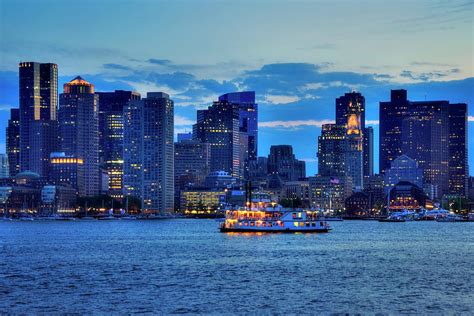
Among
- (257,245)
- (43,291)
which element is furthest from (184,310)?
(257,245)

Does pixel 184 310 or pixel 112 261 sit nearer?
pixel 184 310

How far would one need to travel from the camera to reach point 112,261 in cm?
10900

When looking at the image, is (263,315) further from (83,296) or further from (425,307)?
(83,296)

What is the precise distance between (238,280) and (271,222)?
92186 mm

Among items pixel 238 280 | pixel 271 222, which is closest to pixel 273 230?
pixel 271 222

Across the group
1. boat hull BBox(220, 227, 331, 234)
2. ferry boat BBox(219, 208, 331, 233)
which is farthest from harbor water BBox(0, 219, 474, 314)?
ferry boat BBox(219, 208, 331, 233)

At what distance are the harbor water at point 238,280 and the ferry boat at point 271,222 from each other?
40680 millimetres

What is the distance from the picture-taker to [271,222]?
581 feet

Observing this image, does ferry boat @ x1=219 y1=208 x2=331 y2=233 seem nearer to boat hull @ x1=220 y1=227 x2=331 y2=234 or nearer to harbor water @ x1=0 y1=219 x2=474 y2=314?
boat hull @ x1=220 y1=227 x2=331 y2=234

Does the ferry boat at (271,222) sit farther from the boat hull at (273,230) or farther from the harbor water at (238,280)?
the harbor water at (238,280)

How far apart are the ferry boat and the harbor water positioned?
4068 centimetres

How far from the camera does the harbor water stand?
6831cm

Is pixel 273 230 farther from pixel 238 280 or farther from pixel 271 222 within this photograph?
pixel 238 280

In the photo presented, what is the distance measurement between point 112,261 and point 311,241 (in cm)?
4967
